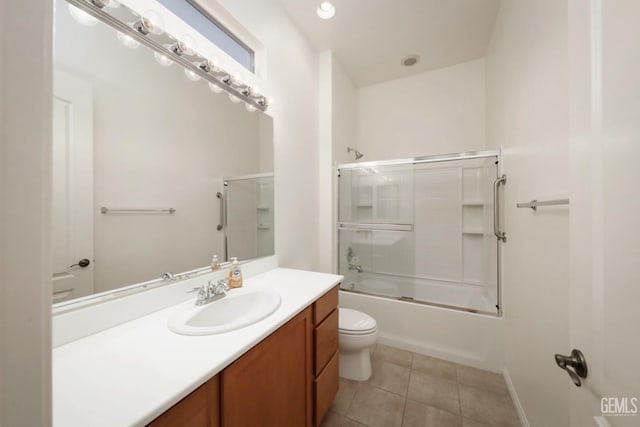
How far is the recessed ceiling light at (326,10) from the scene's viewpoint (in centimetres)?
182

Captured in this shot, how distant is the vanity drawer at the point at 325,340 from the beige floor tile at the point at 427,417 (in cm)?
60

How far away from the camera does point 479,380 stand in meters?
1.72

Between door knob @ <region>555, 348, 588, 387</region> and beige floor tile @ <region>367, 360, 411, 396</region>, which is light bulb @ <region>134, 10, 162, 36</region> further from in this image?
beige floor tile @ <region>367, 360, 411, 396</region>

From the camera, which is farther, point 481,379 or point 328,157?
point 328,157

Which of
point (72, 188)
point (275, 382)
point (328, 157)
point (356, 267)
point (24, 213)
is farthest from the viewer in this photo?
point (356, 267)

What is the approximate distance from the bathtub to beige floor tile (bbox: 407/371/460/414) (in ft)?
1.04

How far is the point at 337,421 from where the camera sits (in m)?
1.39

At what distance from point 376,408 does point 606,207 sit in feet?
5.34

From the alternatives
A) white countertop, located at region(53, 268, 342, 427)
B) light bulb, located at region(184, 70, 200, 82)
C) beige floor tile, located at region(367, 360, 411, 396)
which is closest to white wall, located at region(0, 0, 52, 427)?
white countertop, located at region(53, 268, 342, 427)

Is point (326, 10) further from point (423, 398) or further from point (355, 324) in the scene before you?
point (423, 398)

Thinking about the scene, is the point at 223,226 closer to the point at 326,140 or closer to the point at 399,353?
the point at 326,140

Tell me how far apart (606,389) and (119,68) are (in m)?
1.76

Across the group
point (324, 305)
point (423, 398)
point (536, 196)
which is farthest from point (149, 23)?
point (423, 398)

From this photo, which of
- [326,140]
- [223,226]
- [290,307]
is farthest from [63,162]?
[326,140]
